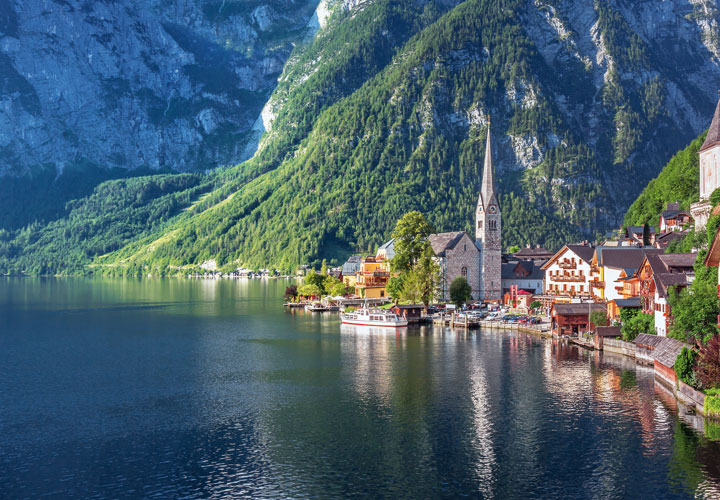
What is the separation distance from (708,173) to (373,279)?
8978 centimetres

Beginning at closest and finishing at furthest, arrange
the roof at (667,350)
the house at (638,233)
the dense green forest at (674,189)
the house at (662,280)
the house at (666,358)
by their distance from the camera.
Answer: the house at (666,358) → the roof at (667,350) → the house at (662,280) → the house at (638,233) → the dense green forest at (674,189)

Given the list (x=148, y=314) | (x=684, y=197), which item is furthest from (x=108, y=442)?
(x=684, y=197)

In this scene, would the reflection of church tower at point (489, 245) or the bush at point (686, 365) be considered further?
the reflection of church tower at point (489, 245)

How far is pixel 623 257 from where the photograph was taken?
120250 mm

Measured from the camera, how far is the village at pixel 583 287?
84188mm

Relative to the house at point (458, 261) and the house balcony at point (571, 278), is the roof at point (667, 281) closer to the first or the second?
the house balcony at point (571, 278)

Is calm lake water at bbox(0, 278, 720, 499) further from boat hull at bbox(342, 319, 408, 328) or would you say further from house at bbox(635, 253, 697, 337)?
boat hull at bbox(342, 319, 408, 328)

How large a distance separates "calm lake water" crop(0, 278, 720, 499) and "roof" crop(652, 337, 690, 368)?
119 inches

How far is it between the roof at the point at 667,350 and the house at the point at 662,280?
5695 mm

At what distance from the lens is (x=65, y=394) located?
78562mm

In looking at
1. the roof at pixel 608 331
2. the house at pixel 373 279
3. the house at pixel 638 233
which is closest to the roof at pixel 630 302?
the roof at pixel 608 331

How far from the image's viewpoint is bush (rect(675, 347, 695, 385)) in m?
69.1

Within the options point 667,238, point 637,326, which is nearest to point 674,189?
point 667,238

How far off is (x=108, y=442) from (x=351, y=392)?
84.3ft
